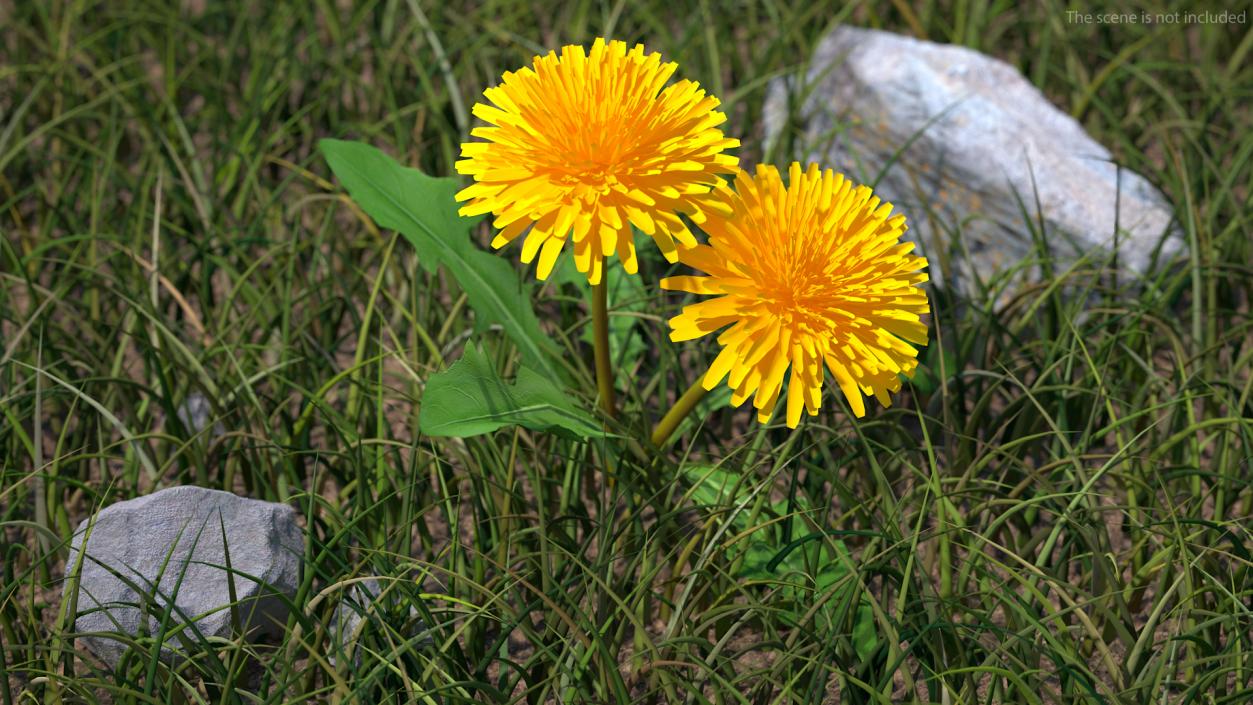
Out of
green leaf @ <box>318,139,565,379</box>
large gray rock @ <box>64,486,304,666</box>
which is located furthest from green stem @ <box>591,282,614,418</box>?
large gray rock @ <box>64,486,304,666</box>

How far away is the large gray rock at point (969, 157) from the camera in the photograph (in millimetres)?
2391

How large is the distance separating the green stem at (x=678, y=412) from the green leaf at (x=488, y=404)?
0.33 feet

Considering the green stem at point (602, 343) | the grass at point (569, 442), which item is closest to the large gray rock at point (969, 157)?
the grass at point (569, 442)

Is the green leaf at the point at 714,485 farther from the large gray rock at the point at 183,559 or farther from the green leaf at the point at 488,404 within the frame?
the large gray rock at the point at 183,559

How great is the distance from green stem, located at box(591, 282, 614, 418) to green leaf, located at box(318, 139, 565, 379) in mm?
150

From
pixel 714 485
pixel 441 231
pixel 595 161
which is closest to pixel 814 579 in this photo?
pixel 714 485

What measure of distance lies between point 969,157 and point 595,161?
1.32m

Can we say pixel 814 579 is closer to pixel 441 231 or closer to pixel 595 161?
pixel 595 161

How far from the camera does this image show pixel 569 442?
185 cm

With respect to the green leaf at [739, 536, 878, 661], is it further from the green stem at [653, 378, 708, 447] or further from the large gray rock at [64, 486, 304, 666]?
the large gray rock at [64, 486, 304, 666]

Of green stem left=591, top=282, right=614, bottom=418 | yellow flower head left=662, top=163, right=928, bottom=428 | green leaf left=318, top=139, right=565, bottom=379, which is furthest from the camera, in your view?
green leaf left=318, top=139, right=565, bottom=379

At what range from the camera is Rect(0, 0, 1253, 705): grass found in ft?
4.99

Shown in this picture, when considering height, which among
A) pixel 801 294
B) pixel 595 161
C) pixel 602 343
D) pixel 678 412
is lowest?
pixel 678 412

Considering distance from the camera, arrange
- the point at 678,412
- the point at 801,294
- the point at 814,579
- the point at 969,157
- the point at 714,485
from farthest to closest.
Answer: the point at 969,157, the point at 714,485, the point at 678,412, the point at 814,579, the point at 801,294
